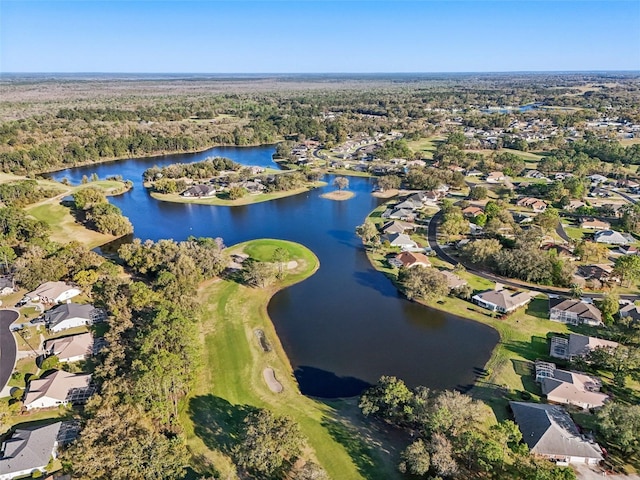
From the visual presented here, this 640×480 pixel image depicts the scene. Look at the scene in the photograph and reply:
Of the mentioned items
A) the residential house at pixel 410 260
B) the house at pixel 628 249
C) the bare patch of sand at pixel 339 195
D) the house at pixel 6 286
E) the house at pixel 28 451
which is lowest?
the bare patch of sand at pixel 339 195

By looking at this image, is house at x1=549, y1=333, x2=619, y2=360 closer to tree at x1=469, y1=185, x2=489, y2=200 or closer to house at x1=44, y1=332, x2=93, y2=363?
house at x1=44, y1=332, x2=93, y2=363

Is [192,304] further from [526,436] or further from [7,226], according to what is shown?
[7,226]

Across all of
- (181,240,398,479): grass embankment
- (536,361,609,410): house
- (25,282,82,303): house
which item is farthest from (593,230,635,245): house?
(25,282,82,303): house

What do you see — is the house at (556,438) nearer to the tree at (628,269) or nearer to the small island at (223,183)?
→ the tree at (628,269)

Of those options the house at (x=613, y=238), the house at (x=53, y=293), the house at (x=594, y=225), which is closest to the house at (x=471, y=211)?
the house at (x=594, y=225)

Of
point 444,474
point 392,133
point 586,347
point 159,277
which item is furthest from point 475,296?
point 392,133
